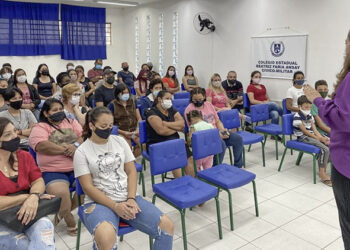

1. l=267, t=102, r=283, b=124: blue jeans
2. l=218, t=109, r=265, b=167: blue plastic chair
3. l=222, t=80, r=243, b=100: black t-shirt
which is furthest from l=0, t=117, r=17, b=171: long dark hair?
l=222, t=80, r=243, b=100: black t-shirt

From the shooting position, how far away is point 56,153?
9.26ft

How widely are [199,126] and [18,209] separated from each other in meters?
2.18

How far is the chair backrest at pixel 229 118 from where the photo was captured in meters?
4.43

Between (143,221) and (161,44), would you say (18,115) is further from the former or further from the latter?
(161,44)

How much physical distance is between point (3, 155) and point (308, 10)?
562 centimetres

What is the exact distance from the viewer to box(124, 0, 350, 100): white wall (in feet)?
18.3

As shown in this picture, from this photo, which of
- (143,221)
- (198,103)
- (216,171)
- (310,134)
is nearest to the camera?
(143,221)

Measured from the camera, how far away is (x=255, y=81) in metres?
6.17

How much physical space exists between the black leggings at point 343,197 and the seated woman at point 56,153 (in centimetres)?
209

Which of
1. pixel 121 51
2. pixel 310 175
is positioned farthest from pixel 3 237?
pixel 121 51

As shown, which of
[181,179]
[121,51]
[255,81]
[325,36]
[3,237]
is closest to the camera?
[3,237]

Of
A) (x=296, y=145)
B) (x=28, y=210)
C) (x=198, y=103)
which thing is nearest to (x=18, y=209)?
(x=28, y=210)

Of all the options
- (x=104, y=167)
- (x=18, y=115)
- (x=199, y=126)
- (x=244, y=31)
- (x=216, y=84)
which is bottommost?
(x=104, y=167)

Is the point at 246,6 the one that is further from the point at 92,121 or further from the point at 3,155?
the point at 3,155
